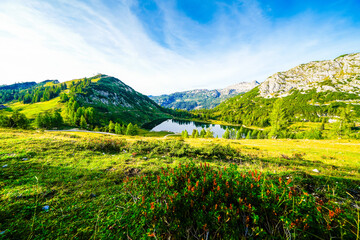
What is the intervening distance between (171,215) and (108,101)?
691 feet

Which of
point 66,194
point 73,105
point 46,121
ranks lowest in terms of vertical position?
point 46,121

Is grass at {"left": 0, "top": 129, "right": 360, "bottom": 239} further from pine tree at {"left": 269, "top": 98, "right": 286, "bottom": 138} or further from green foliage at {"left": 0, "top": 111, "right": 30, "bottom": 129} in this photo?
green foliage at {"left": 0, "top": 111, "right": 30, "bottom": 129}

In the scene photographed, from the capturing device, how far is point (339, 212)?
2.87 meters

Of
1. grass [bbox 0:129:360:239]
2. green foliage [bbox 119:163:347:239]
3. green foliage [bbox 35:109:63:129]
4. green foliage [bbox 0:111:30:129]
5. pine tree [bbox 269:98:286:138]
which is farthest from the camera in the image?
green foliage [bbox 35:109:63:129]

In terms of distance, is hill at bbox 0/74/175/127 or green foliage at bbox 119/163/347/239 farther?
hill at bbox 0/74/175/127

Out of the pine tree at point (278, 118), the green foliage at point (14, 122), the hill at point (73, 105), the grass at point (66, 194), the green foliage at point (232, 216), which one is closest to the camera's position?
the green foliage at point (232, 216)

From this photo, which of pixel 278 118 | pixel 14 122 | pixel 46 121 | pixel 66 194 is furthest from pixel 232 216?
pixel 46 121

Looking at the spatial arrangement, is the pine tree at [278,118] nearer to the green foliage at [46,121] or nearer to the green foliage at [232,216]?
the green foliage at [232,216]

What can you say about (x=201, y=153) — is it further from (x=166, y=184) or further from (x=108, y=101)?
(x=108, y=101)

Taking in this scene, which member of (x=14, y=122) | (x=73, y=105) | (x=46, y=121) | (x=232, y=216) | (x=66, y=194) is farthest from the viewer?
(x=73, y=105)

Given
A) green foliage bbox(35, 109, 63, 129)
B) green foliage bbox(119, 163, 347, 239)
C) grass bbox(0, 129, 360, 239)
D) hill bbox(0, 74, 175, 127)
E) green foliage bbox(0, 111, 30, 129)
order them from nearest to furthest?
green foliage bbox(119, 163, 347, 239), grass bbox(0, 129, 360, 239), green foliage bbox(0, 111, 30, 129), green foliage bbox(35, 109, 63, 129), hill bbox(0, 74, 175, 127)

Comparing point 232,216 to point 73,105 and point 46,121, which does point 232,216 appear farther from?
point 73,105

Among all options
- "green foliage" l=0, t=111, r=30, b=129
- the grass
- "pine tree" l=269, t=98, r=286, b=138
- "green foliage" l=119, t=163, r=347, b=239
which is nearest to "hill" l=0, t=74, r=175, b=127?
"green foliage" l=0, t=111, r=30, b=129

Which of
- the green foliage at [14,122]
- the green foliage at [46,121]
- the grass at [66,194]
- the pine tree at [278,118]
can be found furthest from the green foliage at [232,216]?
the green foliage at [46,121]
